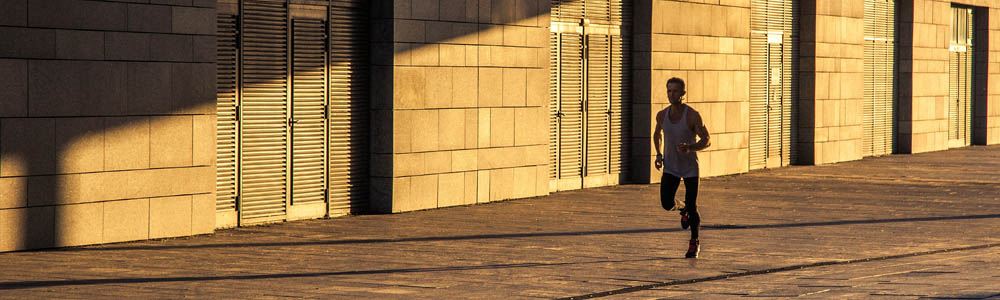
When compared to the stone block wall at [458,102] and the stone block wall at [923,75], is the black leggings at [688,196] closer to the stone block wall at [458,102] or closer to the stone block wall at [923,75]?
the stone block wall at [458,102]

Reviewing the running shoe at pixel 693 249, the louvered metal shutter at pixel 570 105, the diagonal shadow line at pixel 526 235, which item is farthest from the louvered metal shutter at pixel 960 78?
the running shoe at pixel 693 249

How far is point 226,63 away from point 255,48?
432 millimetres

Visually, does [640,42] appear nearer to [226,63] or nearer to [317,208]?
[317,208]

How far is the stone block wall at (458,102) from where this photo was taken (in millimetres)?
15891

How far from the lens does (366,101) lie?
52.7ft

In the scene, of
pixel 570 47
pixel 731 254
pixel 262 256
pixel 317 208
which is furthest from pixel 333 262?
pixel 570 47

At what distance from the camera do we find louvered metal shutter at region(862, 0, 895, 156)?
2834 centimetres

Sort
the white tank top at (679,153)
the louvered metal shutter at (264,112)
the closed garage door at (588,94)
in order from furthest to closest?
the closed garage door at (588,94), the louvered metal shutter at (264,112), the white tank top at (679,153)

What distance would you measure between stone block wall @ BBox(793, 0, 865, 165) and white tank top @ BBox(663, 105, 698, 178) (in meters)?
14.0

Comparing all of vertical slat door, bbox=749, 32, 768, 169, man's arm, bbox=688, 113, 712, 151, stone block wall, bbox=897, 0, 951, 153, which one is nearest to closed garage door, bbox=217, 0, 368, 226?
man's arm, bbox=688, 113, 712, 151

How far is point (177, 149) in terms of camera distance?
13.1 meters

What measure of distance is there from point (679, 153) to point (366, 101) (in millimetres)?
5147

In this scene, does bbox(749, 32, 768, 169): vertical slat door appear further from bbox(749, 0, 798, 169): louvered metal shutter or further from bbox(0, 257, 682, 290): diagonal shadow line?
bbox(0, 257, 682, 290): diagonal shadow line

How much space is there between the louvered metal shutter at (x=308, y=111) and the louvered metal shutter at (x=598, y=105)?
5.35 m
